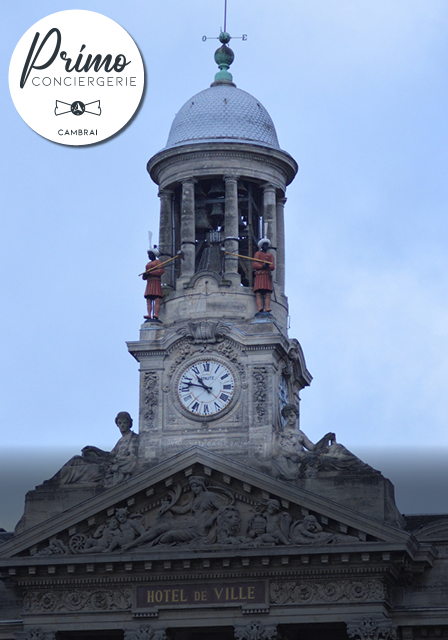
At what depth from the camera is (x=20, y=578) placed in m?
61.2

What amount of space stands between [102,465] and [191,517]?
393 cm

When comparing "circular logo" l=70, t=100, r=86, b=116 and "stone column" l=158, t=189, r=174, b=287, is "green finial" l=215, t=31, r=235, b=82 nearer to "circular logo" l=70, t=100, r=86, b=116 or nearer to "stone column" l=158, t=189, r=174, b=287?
"stone column" l=158, t=189, r=174, b=287

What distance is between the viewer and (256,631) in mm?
59375

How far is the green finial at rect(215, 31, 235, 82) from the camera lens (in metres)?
70.6

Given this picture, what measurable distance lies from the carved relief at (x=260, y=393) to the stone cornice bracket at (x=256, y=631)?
6997mm

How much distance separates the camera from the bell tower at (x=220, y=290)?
6384cm

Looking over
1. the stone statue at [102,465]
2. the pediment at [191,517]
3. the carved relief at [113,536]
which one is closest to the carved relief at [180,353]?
the stone statue at [102,465]

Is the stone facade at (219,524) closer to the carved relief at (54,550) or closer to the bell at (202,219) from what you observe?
the carved relief at (54,550)

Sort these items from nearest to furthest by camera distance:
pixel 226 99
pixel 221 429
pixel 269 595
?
1. pixel 269 595
2. pixel 221 429
3. pixel 226 99

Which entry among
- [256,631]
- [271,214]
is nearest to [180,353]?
[271,214]

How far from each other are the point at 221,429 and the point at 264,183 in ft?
29.6

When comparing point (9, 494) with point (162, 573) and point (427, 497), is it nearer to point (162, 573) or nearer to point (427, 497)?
point (162, 573)

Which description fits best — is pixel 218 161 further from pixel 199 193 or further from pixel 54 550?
pixel 54 550

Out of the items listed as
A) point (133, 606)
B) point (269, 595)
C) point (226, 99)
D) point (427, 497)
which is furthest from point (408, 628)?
point (226, 99)
